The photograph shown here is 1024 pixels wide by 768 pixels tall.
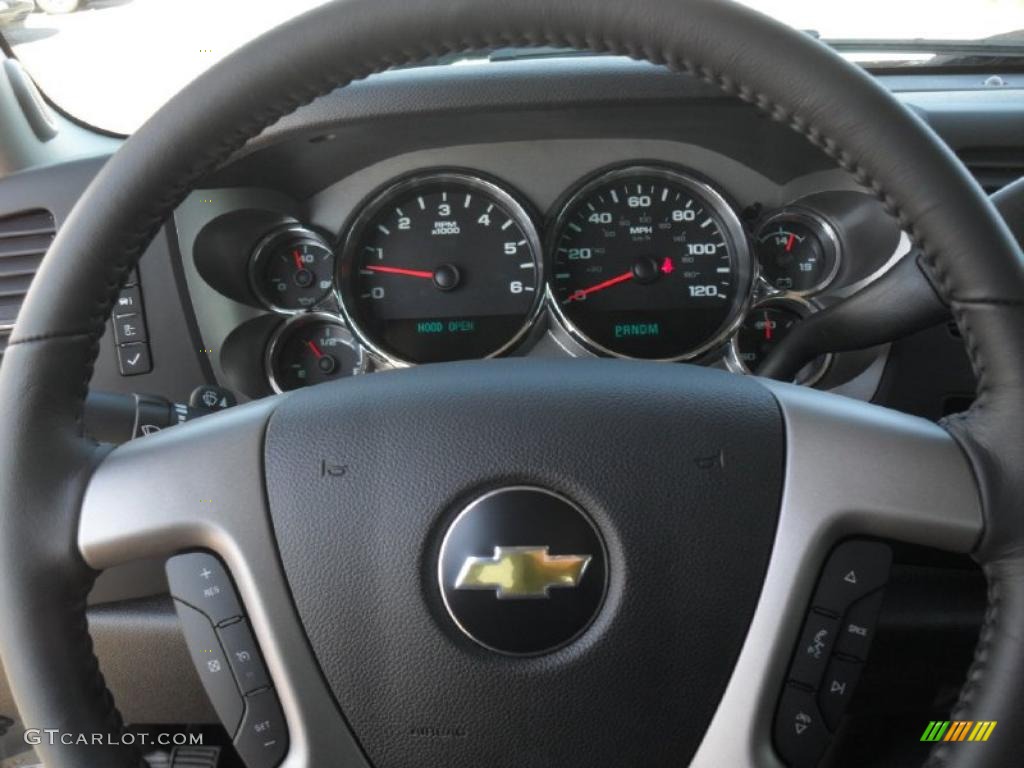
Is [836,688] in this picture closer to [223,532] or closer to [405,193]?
[223,532]

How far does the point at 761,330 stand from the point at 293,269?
1.01m

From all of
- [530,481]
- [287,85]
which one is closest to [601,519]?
[530,481]

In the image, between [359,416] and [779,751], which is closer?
[779,751]

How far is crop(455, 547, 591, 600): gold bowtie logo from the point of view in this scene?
1.01 m

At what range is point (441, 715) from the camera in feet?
3.33

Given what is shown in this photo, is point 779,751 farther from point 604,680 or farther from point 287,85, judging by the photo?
point 287,85

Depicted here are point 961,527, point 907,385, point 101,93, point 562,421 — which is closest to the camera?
point 961,527

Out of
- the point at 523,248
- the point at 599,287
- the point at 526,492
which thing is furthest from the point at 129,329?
the point at 526,492

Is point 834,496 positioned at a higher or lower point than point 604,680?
higher

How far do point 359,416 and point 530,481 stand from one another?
20 cm

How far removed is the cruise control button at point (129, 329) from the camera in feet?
6.41

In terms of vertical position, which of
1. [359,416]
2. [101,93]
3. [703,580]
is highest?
[101,93]

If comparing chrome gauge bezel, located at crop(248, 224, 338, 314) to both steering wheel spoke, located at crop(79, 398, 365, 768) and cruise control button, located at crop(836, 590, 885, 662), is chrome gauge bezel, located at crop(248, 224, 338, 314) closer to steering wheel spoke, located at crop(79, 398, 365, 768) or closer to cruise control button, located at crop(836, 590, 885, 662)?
steering wheel spoke, located at crop(79, 398, 365, 768)

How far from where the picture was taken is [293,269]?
2.30 m
